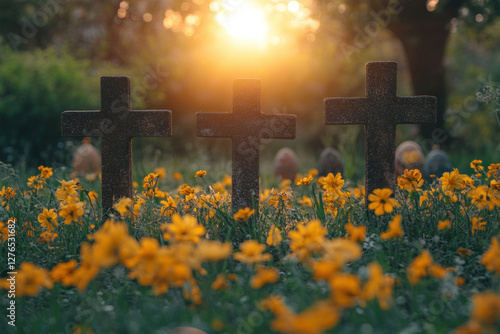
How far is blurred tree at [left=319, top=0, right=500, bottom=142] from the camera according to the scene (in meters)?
8.84

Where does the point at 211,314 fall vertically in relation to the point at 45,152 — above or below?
below

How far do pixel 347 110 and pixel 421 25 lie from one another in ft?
20.5

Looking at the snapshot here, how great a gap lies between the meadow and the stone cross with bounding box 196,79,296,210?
0.60ft

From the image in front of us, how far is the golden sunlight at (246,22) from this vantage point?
8805mm

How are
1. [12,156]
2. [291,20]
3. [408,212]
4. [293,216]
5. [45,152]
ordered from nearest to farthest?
[408,212], [293,216], [12,156], [45,152], [291,20]

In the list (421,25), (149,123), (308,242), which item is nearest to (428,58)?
(421,25)

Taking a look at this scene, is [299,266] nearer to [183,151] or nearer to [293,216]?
[293,216]

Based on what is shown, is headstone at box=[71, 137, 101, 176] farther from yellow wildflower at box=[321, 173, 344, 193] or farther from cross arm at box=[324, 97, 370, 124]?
yellow wildflower at box=[321, 173, 344, 193]

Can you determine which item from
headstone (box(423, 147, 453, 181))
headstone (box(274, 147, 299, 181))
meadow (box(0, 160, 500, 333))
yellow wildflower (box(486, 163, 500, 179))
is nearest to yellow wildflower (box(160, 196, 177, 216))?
meadow (box(0, 160, 500, 333))

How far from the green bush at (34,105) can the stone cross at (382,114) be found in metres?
6.26

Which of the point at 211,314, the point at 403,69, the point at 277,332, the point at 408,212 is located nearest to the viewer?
the point at 277,332

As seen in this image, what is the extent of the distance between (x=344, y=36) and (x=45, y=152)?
626 centimetres

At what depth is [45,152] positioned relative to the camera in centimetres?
855

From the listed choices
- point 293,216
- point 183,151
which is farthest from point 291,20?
point 293,216
